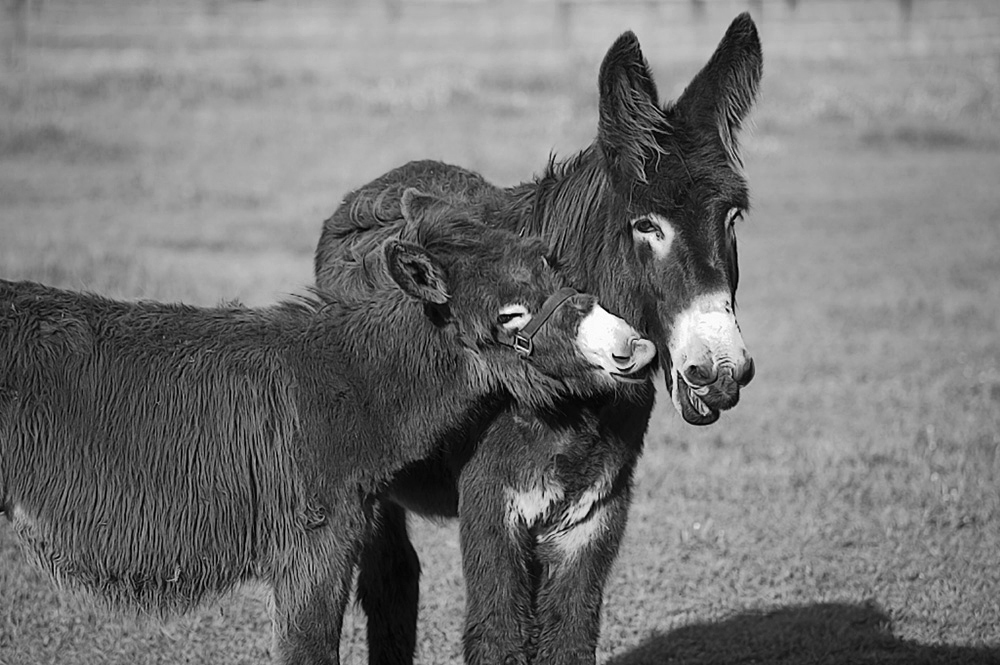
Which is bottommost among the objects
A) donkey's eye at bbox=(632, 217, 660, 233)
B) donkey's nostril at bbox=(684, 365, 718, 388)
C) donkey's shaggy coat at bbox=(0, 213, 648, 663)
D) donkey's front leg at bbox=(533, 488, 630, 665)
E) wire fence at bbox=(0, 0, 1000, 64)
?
wire fence at bbox=(0, 0, 1000, 64)

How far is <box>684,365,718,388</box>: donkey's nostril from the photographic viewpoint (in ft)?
11.6

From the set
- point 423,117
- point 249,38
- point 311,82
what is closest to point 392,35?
point 249,38

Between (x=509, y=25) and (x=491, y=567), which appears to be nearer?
(x=491, y=567)

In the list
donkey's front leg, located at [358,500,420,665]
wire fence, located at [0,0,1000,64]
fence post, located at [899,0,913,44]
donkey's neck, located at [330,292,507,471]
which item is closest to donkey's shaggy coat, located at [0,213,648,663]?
donkey's neck, located at [330,292,507,471]

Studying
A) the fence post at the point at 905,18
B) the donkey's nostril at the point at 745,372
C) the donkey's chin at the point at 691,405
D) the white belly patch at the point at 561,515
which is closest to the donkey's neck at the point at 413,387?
the white belly patch at the point at 561,515

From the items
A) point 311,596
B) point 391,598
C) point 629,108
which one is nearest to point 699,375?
point 629,108

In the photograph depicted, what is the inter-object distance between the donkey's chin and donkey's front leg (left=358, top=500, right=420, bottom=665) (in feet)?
4.76

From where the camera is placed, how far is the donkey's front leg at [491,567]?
3.96 meters

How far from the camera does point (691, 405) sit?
12.2 ft

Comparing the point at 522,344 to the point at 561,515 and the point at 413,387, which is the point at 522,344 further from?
the point at 561,515

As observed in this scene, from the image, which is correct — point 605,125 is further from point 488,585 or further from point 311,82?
point 311,82

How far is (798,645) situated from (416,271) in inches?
112

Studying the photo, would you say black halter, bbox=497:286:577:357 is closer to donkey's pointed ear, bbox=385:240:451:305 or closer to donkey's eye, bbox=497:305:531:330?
donkey's eye, bbox=497:305:531:330

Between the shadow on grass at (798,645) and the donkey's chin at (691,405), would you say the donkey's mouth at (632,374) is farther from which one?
the shadow on grass at (798,645)
